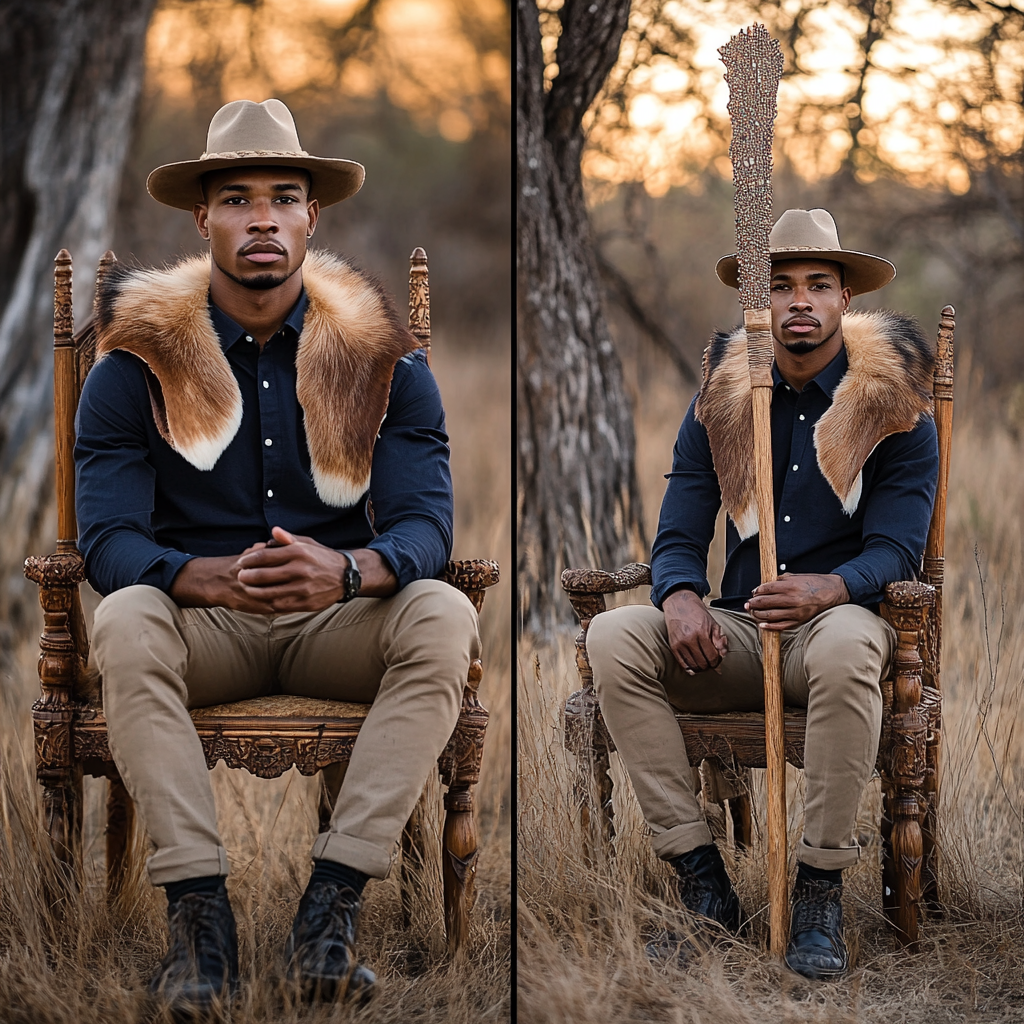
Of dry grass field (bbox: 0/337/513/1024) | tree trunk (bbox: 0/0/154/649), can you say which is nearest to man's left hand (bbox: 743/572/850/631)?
dry grass field (bbox: 0/337/513/1024)

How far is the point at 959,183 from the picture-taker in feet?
20.9

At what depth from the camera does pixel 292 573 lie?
2479 millimetres

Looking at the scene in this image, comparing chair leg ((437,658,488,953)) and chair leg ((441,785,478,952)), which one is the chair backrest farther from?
chair leg ((441,785,478,952))

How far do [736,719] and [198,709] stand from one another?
3.99 feet

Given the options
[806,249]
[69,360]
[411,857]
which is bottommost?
[411,857]

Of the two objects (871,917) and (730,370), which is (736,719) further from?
(730,370)

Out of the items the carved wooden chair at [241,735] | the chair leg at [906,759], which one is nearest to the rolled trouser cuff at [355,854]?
the carved wooden chair at [241,735]

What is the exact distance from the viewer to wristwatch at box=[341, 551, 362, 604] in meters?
2.53

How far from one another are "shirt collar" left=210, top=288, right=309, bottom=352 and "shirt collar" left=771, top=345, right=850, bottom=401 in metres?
1.16

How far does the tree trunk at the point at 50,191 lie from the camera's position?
5695 mm

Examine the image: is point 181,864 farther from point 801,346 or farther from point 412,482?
point 801,346

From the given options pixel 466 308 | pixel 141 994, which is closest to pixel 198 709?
pixel 141 994

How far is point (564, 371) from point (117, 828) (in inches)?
84.7

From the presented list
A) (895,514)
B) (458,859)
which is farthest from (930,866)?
(458,859)
